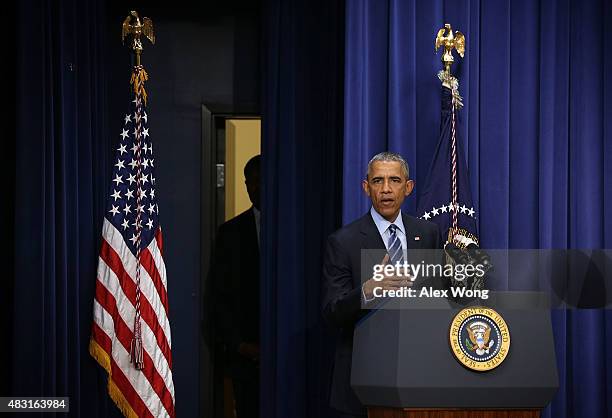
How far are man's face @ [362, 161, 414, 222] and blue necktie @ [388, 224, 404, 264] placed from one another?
1.6 inches

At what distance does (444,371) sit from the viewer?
9.55ft

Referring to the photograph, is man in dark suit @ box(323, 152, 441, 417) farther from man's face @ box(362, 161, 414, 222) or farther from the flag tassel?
the flag tassel

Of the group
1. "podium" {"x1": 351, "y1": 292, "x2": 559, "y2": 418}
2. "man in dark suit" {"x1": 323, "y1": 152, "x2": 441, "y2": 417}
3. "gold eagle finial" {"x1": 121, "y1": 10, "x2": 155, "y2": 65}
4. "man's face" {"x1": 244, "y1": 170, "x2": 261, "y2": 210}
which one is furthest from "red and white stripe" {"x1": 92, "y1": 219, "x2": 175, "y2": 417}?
"podium" {"x1": 351, "y1": 292, "x2": 559, "y2": 418}

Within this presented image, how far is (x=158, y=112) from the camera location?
522cm

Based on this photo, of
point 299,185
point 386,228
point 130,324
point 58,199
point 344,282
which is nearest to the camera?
point 344,282

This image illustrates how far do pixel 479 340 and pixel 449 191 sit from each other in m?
1.38

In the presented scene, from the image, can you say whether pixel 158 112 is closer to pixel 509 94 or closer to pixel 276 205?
pixel 276 205

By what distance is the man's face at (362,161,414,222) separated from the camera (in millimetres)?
3512

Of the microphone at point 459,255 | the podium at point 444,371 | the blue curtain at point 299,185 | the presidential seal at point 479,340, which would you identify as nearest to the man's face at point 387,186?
the microphone at point 459,255

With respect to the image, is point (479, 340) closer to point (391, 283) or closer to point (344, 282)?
point (391, 283)

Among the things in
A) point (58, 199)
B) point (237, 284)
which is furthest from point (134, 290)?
point (237, 284)

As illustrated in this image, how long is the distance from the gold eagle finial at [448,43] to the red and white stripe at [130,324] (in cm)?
177

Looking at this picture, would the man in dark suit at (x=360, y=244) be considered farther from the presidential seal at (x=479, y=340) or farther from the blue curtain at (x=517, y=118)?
the blue curtain at (x=517, y=118)

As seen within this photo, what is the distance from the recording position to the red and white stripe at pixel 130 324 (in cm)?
455
